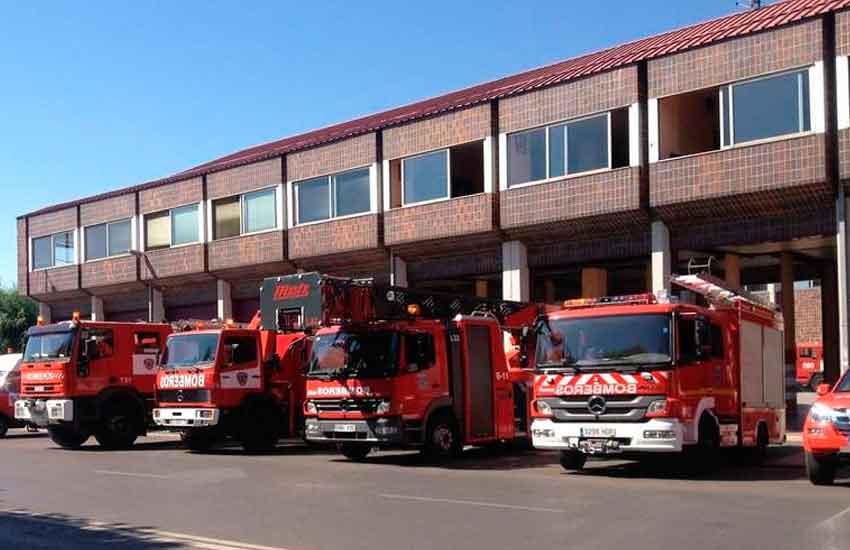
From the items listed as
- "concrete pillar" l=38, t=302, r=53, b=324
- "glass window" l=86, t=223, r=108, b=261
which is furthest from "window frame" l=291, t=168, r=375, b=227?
"concrete pillar" l=38, t=302, r=53, b=324

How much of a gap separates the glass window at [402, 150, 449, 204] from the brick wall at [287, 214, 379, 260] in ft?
4.82

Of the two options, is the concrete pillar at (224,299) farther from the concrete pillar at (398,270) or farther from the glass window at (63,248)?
the glass window at (63,248)

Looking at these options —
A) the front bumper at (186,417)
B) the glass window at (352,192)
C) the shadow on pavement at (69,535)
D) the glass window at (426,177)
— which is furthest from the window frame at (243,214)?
the shadow on pavement at (69,535)

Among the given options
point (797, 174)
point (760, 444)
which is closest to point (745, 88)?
point (797, 174)

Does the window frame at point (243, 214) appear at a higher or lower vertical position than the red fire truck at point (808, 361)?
higher

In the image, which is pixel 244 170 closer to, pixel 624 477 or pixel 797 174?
pixel 797 174

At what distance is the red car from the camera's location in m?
12.8

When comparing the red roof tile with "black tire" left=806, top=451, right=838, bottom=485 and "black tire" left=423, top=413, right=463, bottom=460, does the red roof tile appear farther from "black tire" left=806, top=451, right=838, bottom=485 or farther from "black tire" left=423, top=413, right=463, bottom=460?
"black tire" left=806, top=451, right=838, bottom=485

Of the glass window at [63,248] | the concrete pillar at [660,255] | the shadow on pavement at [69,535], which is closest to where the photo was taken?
the shadow on pavement at [69,535]

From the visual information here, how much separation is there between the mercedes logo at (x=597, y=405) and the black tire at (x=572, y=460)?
1329mm

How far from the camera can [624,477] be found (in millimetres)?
15047

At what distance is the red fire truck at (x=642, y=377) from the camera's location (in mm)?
14258

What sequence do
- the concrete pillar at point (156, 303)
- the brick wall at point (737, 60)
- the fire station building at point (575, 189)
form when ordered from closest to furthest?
the brick wall at point (737, 60)
the fire station building at point (575, 189)
the concrete pillar at point (156, 303)

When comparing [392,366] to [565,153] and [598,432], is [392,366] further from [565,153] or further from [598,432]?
[565,153]
